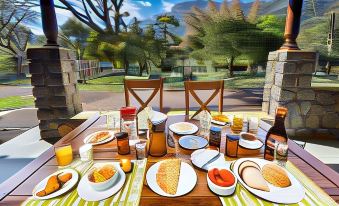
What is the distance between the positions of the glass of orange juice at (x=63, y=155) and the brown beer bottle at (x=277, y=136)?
0.84 meters

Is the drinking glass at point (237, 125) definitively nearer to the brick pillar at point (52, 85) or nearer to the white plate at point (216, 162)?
the white plate at point (216, 162)

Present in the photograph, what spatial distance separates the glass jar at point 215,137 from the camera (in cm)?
85

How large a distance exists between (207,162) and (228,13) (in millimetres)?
6201

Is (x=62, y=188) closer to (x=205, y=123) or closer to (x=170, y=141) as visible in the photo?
(x=170, y=141)

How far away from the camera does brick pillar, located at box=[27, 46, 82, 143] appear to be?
1.93 metres

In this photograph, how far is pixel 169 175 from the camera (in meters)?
0.65

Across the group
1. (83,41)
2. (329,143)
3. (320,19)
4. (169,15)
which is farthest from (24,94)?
(320,19)

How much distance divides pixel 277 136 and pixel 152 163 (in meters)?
0.56

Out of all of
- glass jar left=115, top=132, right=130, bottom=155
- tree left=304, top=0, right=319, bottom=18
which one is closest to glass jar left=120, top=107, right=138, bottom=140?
glass jar left=115, top=132, right=130, bottom=155

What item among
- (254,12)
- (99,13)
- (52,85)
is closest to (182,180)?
(52,85)

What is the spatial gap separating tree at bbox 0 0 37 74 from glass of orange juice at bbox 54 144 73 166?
5.30m

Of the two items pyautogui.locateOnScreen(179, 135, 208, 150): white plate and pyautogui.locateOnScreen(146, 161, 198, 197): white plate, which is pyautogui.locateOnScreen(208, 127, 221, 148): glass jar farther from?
pyautogui.locateOnScreen(146, 161, 198, 197): white plate

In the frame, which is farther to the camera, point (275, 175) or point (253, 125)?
point (253, 125)

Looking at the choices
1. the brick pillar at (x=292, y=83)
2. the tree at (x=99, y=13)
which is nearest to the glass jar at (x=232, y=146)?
the brick pillar at (x=292, y=83)
